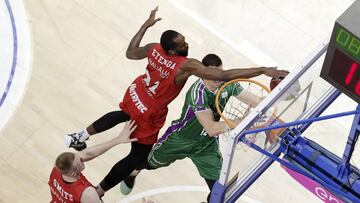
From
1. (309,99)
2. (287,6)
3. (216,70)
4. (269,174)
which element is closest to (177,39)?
(216,70)

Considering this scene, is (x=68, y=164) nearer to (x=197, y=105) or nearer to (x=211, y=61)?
(x=197, y=105)

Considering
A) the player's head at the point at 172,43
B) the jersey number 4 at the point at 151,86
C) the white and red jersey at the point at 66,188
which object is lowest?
the white and red jersey at the point at 66,188

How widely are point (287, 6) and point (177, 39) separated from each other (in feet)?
8.32

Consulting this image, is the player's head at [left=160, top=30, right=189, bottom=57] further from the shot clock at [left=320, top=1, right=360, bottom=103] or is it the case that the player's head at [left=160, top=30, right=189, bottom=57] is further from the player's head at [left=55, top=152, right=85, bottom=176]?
the shot clock at [left=320, top=1, right=360, bottom=103]

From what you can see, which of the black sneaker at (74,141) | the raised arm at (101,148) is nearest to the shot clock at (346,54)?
the raised arm at (101,148)

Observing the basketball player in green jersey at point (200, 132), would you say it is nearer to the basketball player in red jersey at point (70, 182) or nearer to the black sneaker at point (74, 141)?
the black sneaker at point (74, 141)

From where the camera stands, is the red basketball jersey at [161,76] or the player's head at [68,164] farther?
the red basketball jersey at [161,76]

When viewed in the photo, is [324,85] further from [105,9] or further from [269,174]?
[105,9]

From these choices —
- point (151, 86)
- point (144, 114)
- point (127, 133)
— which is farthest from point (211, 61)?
point (127, 133)

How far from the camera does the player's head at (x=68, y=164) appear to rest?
21.4 ft

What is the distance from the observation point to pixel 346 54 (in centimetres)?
520

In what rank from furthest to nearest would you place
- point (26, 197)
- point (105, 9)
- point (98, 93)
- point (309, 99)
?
point (105, 9)
point (98, 93)
point (26, 197)
point (309, 99)

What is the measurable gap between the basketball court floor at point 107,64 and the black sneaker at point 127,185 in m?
0.08

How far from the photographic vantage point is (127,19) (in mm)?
9320
